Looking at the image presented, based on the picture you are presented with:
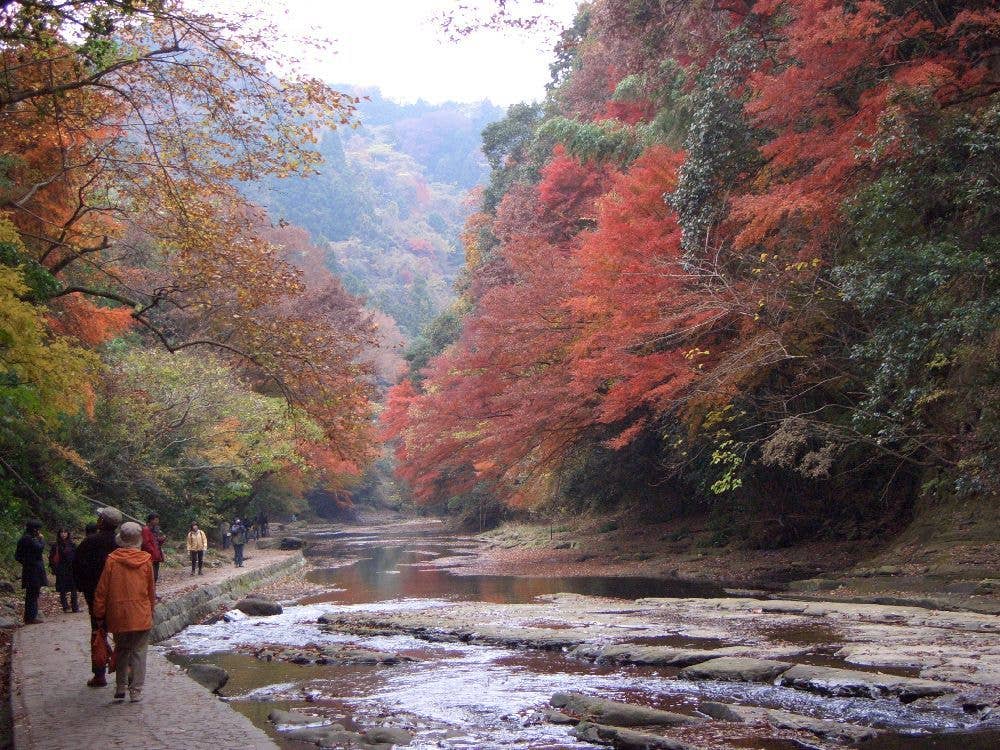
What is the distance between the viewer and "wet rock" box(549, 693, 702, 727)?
825 cm

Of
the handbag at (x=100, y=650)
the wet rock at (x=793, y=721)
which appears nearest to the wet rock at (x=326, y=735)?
the handbag at (x=100, y=650)

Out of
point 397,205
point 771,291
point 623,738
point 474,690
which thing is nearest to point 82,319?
point 474,690

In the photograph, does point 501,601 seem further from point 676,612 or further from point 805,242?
point 805,242

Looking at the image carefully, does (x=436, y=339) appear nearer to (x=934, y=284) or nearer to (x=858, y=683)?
(x=934, y=284)

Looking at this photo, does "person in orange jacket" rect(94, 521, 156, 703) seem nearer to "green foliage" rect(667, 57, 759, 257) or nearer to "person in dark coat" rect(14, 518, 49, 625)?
"person in dark coat" rect(14, 518, 49, 625)

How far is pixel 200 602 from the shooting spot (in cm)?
1856

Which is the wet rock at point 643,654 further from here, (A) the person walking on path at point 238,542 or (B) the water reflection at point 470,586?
(A) the person walking on path at point 238,542

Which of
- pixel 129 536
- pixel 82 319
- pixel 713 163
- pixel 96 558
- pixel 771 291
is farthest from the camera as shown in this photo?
pixel 713 163

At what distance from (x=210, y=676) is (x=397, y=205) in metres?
125

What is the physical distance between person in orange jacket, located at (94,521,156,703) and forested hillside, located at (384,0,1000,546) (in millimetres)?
10361

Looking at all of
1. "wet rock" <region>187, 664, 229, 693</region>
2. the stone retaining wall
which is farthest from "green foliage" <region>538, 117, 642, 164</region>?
"wet rock" <region>187, 664, 229, 693</region>

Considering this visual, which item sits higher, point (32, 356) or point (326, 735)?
point (32, 356)

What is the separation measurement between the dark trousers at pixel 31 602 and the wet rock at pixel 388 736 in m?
8.03

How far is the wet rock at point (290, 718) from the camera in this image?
8.70 m
